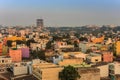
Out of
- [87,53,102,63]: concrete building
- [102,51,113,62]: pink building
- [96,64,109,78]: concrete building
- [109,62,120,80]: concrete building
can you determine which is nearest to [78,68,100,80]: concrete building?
[96,64,109,78]: concrete building

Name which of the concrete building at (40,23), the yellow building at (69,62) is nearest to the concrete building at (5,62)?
the yellow building at (69,62)

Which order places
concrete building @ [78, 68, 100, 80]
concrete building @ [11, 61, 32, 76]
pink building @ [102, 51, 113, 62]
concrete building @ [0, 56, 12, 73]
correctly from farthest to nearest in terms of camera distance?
pink building @ [102, 51, 113, 62] → concrete building @ [0, 56, 12, 73] → concrete building @ [11, 61, 32, 76] → concrete building @ [78, 68, 100, 80]

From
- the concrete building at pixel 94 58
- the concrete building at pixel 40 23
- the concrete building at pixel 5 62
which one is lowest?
the concrete building at pixel 5 62

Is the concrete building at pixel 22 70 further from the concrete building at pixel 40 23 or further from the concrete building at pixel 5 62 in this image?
the concrete building at pixel 40 23

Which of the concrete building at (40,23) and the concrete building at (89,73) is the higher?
the concrete building at (40,23)

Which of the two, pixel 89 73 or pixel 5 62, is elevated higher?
pixel 89 73

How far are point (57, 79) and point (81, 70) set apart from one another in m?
1.44

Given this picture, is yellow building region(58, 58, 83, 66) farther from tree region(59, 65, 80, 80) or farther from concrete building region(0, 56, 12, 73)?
concrete building region(0, 56, 12, 73)

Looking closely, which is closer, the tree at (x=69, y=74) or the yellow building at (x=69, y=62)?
the tree at (x=69, y=74)

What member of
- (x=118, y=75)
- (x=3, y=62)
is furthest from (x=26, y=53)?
(x=118, y=75)

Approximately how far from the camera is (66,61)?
17.7 metres

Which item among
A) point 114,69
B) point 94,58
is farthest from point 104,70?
point 94,58

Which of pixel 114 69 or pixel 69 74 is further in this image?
pixel 114 69

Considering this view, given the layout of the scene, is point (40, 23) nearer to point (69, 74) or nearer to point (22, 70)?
point (22, 70)
